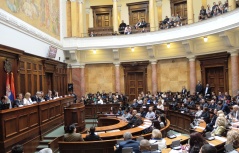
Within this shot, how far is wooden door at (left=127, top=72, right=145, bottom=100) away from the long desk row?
10.3 metres

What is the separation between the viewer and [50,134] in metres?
10.3

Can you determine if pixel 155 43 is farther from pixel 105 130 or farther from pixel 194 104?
pixel 105 130

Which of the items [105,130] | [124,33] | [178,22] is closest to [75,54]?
[124,33]

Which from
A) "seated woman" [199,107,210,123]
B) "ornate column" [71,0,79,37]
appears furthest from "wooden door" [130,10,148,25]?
"seated woman" [199,107,210,123]

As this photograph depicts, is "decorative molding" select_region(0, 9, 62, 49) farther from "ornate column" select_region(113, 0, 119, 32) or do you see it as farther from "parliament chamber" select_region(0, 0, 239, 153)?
"ornate column" select_region(113, 0, 119, 32)

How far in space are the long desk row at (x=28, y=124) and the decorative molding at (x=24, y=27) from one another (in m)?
3.94

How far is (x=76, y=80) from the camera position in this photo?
20.7 metres

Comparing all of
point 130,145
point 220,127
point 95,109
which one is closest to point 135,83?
point 95,109

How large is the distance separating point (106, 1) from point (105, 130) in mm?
16279

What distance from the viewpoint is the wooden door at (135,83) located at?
833 inches

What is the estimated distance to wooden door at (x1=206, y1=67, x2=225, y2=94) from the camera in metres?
17.1

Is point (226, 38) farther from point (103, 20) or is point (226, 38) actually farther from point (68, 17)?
point (68, 17)

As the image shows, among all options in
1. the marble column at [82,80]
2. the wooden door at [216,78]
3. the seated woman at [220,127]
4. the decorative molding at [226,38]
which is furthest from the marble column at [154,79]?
the seated woman at [220,127]

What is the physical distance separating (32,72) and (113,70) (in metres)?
8.97
